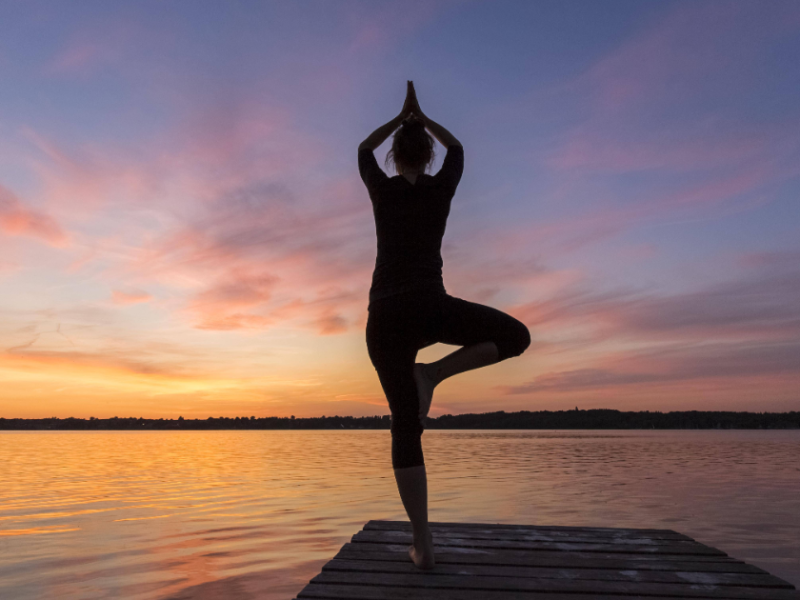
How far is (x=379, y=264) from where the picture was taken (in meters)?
3.88

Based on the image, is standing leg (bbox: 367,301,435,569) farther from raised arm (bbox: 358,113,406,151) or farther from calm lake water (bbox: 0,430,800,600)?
calm lake water (bbox: 0,430,800,600)

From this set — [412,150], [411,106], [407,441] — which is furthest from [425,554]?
[411,106]

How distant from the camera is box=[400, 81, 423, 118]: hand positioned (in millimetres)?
4508

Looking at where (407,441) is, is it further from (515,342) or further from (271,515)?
(271,515)

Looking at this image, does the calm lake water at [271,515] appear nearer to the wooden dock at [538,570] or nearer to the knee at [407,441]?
the wooden dock at [538,570]

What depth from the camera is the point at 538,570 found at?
4.42 m

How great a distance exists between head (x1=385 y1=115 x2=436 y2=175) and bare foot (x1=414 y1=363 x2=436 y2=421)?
1420 mm

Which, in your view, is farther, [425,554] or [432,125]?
[432,125]

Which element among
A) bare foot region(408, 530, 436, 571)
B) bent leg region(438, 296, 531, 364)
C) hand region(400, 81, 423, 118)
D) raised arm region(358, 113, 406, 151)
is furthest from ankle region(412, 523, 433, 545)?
hand region(400, 81, 423, 118)

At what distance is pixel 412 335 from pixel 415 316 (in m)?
0.14

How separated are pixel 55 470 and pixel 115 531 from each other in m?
18.4

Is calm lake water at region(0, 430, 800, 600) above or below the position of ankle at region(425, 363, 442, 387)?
below

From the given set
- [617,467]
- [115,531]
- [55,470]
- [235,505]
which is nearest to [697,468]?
[617,467]

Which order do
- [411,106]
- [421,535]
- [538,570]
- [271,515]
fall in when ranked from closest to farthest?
[421,535] → [538,570] → [411,106] → [271,515]
